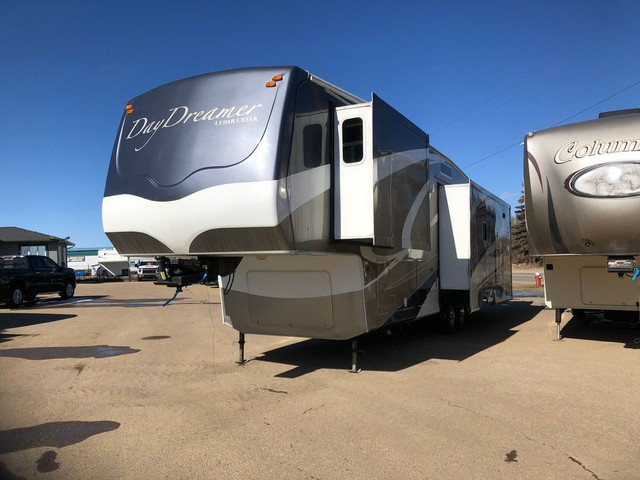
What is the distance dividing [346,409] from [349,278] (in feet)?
5.68

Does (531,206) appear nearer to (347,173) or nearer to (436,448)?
(347,173)

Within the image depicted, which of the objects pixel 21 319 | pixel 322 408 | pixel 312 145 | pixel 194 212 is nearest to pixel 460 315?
pixel 322 408

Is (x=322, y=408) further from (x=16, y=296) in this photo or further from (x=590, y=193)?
(x=16, y=296)

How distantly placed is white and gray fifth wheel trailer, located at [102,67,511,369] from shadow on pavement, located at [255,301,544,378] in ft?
2.33

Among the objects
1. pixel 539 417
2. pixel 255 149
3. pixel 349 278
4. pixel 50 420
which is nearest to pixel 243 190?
pixel 255 149

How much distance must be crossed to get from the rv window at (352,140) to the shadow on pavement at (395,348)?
2740 millimetres

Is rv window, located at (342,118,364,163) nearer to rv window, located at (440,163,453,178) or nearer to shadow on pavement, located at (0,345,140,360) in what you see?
rv window, located at (440,163,453,178)

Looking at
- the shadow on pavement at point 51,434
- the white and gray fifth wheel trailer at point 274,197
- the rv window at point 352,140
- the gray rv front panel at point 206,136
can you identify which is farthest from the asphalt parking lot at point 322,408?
the rv window at point 352,140

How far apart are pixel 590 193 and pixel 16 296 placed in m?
17.1

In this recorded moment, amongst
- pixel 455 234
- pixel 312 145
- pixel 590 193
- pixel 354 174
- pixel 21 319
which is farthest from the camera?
pixel 21 319

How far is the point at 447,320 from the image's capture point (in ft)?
Result: 33.3

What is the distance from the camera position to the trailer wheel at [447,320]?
1006cm

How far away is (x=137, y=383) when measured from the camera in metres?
6.61

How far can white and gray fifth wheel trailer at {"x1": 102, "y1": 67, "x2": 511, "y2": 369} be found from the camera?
5367 millimetres
